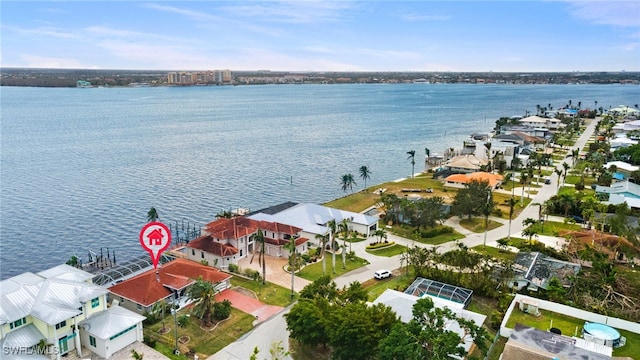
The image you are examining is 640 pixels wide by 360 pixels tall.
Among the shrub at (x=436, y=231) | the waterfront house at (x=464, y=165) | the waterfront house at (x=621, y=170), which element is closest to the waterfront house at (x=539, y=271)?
the shrub at (x=436, y=231)

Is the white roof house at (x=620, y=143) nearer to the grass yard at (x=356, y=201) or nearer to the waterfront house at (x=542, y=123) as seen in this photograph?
the waterfront house at (x=542, y=123)

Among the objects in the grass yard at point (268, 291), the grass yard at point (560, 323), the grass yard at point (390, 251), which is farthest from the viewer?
the grass yard at point (390, 251)

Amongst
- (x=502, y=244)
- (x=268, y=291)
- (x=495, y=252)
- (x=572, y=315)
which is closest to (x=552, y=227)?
(x=495, y=252)

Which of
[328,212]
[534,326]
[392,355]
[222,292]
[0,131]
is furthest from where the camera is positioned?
[0,131]

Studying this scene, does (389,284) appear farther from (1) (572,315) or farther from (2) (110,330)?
(2) (110,330)

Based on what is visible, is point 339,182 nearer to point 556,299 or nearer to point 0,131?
point 556,299

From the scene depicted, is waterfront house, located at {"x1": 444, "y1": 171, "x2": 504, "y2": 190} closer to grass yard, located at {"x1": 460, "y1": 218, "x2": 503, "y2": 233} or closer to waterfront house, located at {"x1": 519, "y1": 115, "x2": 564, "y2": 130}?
grass yard, located at {"x1": 460, "y1": 218, "x2": 503, "y2": 233}

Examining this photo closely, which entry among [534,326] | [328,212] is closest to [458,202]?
[328,212]

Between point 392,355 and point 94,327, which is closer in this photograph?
point 392,355
